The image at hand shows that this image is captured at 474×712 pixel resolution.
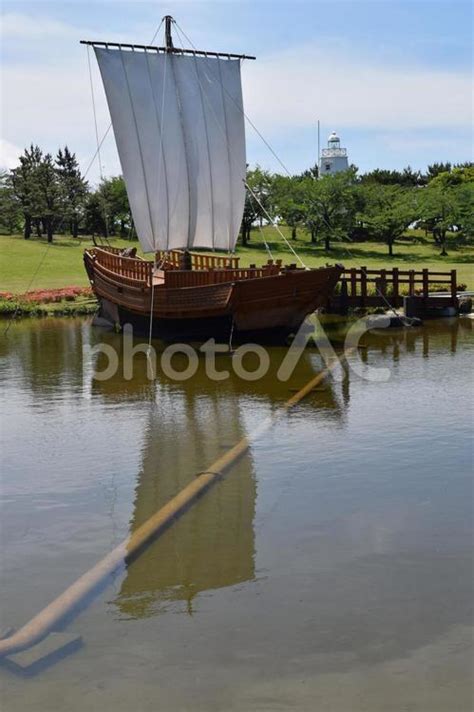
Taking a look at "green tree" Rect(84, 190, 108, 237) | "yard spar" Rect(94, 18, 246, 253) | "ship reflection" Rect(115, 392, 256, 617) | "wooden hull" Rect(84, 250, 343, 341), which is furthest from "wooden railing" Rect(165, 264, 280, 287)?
"green tree" Rect(84, 190, 108, 237)

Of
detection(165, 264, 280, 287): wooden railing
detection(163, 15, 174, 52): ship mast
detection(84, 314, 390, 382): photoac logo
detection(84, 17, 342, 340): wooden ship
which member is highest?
detection(163, 15, 174, 52): ship mast

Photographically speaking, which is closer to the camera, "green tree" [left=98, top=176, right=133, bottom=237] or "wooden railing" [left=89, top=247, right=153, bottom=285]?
"wooden railing" [left=89, top=247, right=153, bottom=285]

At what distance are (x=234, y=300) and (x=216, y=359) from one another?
244 centimetres

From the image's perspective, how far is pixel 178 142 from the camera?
3041 cm

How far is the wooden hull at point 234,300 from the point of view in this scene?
2455 cm

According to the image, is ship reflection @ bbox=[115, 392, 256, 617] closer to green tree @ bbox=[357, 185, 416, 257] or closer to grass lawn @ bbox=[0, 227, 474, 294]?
grass lawn @ bbox=[0, 227, 474, 294]

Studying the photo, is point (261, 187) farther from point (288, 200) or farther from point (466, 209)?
point (466, 209)

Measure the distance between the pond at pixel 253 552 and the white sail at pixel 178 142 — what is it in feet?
51.0

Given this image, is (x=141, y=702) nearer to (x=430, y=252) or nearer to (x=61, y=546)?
(x=61, y=546)

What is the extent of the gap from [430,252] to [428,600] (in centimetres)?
6236

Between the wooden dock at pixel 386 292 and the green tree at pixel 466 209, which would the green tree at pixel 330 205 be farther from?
the wooden dock at pixel 386 292

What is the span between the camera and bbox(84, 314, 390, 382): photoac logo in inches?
793

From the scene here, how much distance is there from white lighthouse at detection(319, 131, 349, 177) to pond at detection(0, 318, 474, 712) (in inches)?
3462

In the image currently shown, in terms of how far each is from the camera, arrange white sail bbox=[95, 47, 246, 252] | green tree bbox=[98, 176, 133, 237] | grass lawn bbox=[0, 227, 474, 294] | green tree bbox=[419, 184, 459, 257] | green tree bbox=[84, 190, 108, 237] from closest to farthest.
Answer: white sail bbox=[95, 47, 246, 252] → grass lawn bbox=[0, 227, 474, 294] → green tree bbox=[419, 184, 459, 257] → green tree bbox=[84, 190, 108, 237] → green tree bbox=[98, 176, 133, 237]
